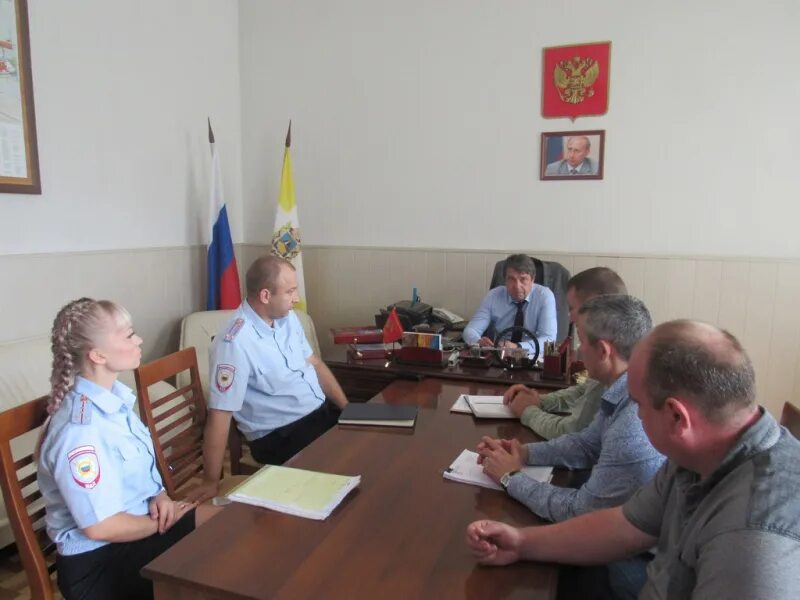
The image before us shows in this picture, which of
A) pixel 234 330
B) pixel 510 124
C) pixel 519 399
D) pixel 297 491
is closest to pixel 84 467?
pixel 297 491

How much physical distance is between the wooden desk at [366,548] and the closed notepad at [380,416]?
0.22 metres

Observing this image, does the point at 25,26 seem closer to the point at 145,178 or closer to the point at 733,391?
the point at 145,178

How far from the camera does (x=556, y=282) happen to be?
11.1ft

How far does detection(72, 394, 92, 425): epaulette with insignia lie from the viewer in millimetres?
1406

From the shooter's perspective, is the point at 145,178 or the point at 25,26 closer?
the point at 25,26

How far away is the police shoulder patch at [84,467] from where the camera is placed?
4.45ft

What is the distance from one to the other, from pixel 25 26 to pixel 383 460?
8.69 ft

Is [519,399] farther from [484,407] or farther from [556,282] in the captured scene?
[556,282]

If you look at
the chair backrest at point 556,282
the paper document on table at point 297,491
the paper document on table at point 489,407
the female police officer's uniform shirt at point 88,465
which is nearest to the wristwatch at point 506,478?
the paper document on table at point 297,491

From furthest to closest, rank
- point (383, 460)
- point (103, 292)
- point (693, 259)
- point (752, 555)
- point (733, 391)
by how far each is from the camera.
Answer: point (693, 259), point (103, 292), point (383, 460), point (733, 391), point (752, 555)

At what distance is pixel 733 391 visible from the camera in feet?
2.94

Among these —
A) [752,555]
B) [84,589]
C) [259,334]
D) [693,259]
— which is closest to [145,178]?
[259,334]

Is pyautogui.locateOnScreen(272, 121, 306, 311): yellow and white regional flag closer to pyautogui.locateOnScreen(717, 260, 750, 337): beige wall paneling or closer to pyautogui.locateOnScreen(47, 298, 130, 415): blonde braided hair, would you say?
pyautogui.locateOnScreen(47, 298, 130, 415): blonde braided hair

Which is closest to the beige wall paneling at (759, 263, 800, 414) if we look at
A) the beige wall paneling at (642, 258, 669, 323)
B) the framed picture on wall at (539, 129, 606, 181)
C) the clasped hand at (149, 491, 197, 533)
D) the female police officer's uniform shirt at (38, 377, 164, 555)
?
the beige wall paneling at (642, 258, 669, 323)
